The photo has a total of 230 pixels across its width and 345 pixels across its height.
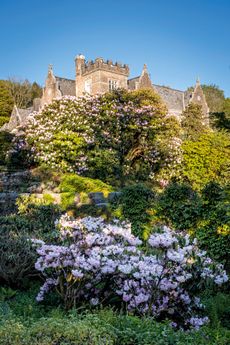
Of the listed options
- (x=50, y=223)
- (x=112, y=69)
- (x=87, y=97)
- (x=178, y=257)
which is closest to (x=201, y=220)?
(x=50, y=223)

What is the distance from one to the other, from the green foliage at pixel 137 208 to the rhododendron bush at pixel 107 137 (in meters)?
6.75

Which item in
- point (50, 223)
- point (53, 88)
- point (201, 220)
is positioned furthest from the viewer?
point (53, 88)

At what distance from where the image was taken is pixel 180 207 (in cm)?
801

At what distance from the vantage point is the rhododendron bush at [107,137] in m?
15.9

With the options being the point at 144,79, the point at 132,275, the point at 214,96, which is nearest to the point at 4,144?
the point at 132,275

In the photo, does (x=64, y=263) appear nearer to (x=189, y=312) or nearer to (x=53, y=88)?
(x=189, y=312)

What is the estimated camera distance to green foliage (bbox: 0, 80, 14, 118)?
53.0 metres

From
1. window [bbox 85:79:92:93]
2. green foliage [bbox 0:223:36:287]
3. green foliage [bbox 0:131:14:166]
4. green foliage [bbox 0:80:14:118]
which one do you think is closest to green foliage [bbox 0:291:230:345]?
green foliage [bbox 0:223:36:287]

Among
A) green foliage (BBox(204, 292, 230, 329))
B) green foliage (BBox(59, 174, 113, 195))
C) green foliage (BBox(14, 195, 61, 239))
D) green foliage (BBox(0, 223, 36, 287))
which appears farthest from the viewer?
green foliage (BBox(59, 174, 113, 195))

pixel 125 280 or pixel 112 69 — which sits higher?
pixel 112 69

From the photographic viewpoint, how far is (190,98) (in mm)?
40375

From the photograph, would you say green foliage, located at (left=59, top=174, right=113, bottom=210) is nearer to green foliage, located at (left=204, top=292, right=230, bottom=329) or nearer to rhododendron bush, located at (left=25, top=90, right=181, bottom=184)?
rhododendron bush, located at (left=25, top=90, right=181, bottom=184)

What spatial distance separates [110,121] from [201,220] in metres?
10.4

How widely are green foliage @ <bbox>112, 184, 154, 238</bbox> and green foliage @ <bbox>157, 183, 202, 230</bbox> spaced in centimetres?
27
